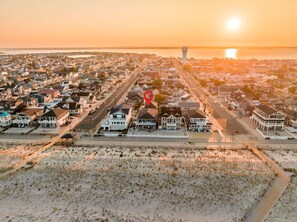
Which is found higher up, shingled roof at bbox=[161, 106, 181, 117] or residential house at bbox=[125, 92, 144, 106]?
shingled roof at bbox=[161, 106, 181, 117]

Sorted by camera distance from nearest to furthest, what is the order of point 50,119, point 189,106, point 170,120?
point 170,120, point 50,119, point 189,106

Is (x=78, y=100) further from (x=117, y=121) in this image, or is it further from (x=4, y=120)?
(x=117, y=121)

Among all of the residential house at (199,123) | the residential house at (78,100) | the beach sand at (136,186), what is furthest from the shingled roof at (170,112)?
the residential house at (78,100)

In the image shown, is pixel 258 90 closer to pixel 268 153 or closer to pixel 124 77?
pixel 268 153

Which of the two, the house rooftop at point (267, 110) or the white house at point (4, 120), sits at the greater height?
the house rooftop at point (267, 110)

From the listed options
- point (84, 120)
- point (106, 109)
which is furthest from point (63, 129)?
point (106, 109)

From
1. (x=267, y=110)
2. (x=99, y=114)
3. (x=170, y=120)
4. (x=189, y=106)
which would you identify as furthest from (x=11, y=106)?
(x=267, y=110)

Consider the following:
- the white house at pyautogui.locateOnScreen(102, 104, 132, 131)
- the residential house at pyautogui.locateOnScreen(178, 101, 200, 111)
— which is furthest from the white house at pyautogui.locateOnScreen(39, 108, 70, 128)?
the residential house at pyautogui.locateOnScreen(178, 101, 200, 111)

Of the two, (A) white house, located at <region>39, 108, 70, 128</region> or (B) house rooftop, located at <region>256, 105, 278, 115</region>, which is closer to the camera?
(B) house rooftop, located at <region>256, 105, 278, 115</region>

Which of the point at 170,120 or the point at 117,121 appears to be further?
the point at 117,121

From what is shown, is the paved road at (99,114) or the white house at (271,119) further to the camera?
the paved road at (99,114)

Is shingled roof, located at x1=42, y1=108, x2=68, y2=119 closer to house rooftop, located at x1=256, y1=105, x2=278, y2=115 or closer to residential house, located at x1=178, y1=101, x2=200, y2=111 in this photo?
residential house, located at x1=178, y1=101, x2=200, y2=111

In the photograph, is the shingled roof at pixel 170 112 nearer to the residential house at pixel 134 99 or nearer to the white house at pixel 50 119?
the residential house at pixel 134 99
